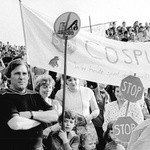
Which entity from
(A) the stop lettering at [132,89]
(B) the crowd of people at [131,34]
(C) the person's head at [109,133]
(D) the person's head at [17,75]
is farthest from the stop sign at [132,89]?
(B) the crowd of people at [131,34]

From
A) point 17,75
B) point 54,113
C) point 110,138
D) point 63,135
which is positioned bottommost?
point 110,138

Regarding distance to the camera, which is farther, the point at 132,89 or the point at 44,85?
the point at 44,85

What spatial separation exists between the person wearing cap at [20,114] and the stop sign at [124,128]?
0.63 metres

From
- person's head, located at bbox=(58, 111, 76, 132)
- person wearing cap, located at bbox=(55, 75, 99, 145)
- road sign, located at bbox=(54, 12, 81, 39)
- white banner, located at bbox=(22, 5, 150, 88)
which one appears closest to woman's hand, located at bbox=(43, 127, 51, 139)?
person's head, located at bbox=(58, 111, 76, 132)

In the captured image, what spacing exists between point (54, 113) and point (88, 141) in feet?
3.64

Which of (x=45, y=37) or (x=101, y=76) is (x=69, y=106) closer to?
(x=101, y=76)

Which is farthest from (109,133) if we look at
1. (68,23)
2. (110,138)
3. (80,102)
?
(68,23)

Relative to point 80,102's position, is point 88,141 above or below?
below

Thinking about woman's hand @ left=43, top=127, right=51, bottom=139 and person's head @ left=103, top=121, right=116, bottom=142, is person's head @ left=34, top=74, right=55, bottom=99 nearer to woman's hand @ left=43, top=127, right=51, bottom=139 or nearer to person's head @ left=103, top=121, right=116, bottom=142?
woman's hand @ left=43, top=127, right=51, bottom=139

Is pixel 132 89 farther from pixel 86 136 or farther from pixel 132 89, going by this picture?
pixel 86 136

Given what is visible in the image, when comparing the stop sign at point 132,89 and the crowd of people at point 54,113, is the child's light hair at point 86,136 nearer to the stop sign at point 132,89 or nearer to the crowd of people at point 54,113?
the crowd of people at point 54,113

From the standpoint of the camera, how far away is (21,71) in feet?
10.0

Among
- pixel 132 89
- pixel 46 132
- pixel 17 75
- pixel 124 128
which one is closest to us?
pixel 17 75

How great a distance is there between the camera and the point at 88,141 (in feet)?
13.3
